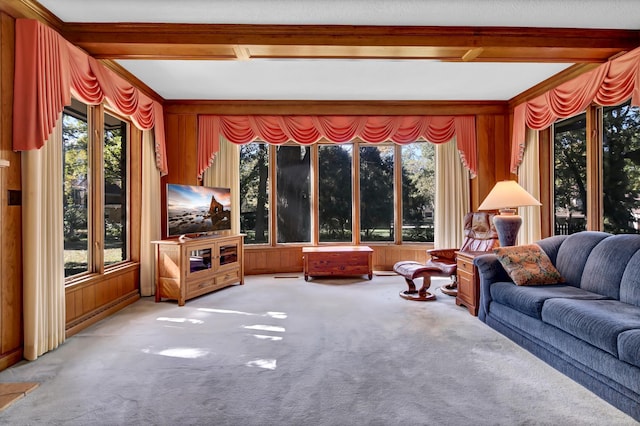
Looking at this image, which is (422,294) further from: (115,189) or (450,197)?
(115,189)

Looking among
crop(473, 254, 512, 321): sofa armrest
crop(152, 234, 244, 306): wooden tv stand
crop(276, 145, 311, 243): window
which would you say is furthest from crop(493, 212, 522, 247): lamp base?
crop(152, 234, 244, 306): wooden tv stand

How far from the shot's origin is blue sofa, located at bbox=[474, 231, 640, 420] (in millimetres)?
1938

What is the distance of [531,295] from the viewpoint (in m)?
2.71

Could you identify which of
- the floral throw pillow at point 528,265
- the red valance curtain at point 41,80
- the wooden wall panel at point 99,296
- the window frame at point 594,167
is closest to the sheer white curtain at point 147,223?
the wooden wall panel at point 99,296

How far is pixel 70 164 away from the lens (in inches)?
137

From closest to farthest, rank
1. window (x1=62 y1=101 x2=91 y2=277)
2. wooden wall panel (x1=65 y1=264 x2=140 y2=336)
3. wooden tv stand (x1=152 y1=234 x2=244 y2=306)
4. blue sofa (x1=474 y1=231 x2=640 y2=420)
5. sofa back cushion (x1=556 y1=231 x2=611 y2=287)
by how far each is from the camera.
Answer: blue sofa (x1=474 y1=231 x2=640 y2=420) < sofa back cushion (x1=556 y1=231 x2=611 y2=287) < wooden wall panel (x1=65 y1=264 x2=140 y2=336) < window (x1=62 y1=101 x2=91 y2=277) < wooden tv stand (x1=152 y1=234 x2=244 y2=306)

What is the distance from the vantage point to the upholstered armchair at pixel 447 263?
163 inches

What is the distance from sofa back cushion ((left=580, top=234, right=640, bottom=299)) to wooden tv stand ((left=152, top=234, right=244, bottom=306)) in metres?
4.03

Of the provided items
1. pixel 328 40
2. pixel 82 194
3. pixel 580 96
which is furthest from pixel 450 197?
pixel 82 194

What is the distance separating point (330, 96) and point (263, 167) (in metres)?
1.72

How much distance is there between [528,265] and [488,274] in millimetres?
344

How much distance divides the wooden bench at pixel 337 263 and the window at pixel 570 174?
8.72ft

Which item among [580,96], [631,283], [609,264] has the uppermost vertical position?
[580,96]

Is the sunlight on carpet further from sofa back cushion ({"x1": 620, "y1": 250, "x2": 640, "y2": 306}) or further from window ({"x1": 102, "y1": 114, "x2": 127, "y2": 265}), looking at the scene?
sofa back cushion ({"x1": 620, "y1": 250, "x2": 640, "y2": 306})
